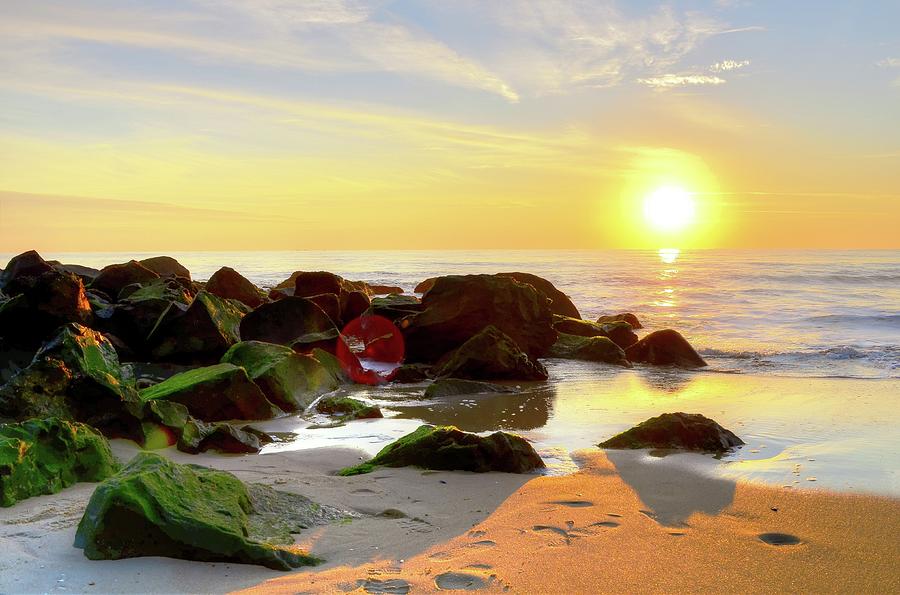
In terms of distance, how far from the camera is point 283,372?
847 centimetres

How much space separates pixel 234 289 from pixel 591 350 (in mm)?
8027

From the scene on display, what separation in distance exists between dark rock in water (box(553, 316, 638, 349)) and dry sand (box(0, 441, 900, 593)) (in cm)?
957

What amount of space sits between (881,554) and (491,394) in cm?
592

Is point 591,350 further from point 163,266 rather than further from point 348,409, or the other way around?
point 163,266

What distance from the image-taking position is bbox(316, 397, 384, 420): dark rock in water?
7.77 metres

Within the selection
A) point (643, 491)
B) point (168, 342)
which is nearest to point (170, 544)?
point (643, 491)

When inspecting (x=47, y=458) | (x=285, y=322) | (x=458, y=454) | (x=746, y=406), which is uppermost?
(x=285, y=322)

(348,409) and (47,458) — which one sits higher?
(47,458)

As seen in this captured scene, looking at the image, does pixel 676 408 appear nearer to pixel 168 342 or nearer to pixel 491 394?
pixel 491 394

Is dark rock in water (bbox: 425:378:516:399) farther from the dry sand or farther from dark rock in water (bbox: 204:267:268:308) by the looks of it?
dark rock in water (bbox: 204:267:268:308)

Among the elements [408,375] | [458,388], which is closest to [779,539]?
[458,388]

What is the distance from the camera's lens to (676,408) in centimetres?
866

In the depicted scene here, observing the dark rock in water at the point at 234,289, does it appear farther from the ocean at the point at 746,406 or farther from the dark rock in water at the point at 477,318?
the ocean at the point at 746,406

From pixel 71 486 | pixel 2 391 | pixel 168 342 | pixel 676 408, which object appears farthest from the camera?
pixel 168 342
